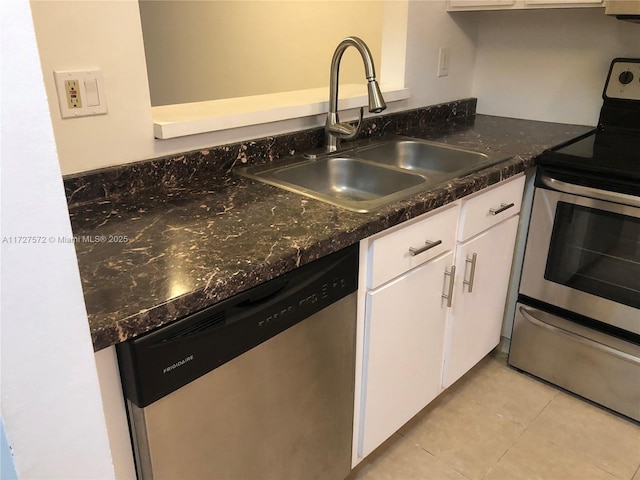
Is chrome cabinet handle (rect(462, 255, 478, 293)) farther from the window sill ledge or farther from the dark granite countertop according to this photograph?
the window sill ledge

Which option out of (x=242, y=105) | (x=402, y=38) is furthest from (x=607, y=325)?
(x=242, y=105)

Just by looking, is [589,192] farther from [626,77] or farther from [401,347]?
[401,347]

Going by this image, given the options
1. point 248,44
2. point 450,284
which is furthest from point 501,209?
point 248,44

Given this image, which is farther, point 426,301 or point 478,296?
point 478,296

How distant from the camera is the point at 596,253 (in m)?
1.82

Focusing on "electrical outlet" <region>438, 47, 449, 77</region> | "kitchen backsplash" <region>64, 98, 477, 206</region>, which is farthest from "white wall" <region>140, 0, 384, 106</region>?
"kitchen backsplash" <region>64, 98, 477, 206</region>

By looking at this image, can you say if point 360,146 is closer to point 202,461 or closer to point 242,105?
point 242,105

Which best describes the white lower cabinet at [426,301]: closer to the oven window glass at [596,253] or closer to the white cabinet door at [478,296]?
the white cabinet door at [478,296]

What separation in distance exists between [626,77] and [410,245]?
1.29 metres

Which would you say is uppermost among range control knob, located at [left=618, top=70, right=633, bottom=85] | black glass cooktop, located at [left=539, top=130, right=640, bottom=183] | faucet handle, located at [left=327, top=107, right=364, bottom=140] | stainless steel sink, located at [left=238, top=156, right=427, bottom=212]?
range control knob, located at [left=618, top=70, right=633, bottom=85]

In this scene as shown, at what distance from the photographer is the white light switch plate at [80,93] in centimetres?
127

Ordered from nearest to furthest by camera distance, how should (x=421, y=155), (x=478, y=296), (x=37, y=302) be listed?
1. (x=37, y=302)
2. (x=478, y=296)
3. (x=421, y=155)

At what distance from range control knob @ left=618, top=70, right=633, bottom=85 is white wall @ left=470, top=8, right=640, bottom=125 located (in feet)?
0.28

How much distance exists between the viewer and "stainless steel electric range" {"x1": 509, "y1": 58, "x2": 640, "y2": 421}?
175 cm
